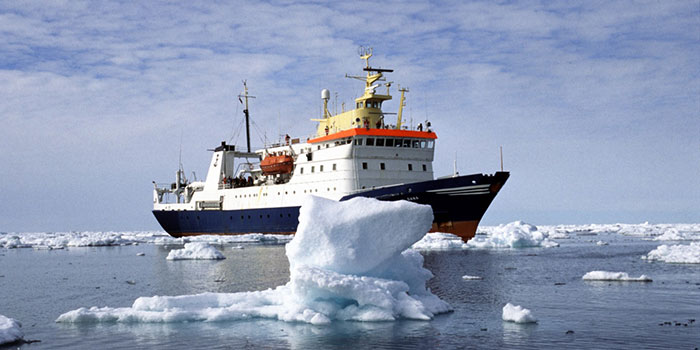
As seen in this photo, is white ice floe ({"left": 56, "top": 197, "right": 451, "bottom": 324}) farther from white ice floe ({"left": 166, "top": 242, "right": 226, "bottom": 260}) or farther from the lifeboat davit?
the lifeboat davit

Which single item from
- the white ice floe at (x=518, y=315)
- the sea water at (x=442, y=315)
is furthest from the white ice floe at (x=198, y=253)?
the white ice floe at (x=518, y=315)

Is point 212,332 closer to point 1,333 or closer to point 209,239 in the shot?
point 1,333

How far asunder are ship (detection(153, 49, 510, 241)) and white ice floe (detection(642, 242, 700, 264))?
8.48 meters

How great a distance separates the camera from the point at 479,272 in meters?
21.4

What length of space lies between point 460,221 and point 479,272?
12432 mm

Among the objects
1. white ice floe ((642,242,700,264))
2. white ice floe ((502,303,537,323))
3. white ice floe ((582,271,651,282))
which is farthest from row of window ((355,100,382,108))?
white ice floe ((502,303,537,323))

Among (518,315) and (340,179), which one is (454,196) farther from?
(518,315)

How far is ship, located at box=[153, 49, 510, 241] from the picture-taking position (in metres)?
33.1

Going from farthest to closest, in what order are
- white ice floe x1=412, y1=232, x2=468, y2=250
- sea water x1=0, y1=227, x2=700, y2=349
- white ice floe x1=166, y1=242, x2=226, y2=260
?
1. white ice floe x1=412, y1=232, x2=468, y2=250
2. white ice floe x1=166, y1=242, x2=226, y2=260
3. sea water x1=0, y1=227, x2=700, y2=349

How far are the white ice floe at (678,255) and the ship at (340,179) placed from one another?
8.48m

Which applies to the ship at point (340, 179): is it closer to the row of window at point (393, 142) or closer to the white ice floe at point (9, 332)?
the row of window at point (393, 142)

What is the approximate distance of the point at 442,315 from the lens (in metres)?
12.9

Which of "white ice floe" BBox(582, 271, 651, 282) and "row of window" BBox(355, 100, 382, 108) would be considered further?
"row of window" BBox(355, 100, 382, 108)

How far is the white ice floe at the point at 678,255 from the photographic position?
24203 mm
